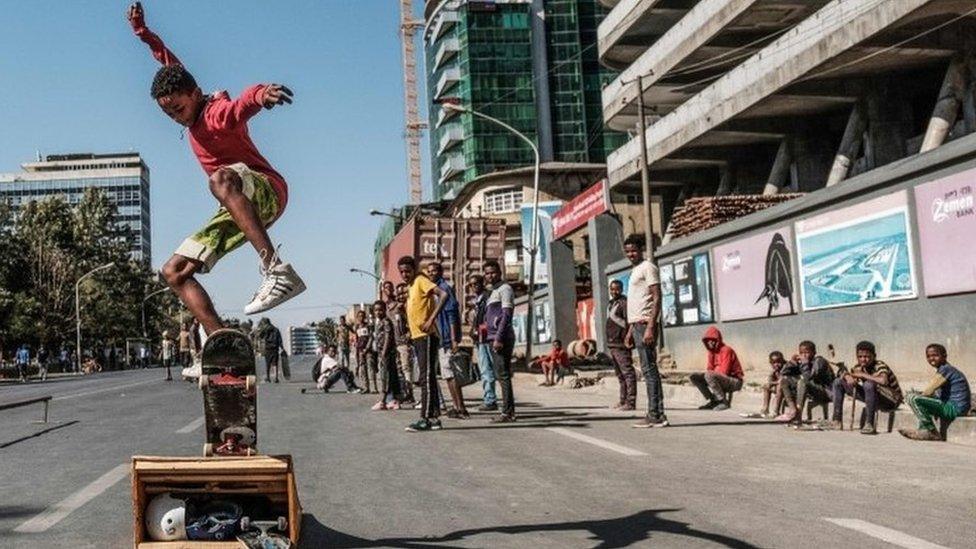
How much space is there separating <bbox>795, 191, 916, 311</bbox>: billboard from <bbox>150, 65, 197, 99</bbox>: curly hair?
12817 millimetres

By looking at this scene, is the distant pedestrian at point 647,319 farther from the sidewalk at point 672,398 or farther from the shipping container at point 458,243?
the shipping container at point 458,243

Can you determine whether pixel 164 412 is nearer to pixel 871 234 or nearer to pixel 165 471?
pixel 165 471

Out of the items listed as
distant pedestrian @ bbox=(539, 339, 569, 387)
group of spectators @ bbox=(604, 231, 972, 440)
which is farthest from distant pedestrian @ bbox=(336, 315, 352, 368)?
group of spectators @ bbox=(604, 231, 972, 440)

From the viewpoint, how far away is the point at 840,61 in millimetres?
26016

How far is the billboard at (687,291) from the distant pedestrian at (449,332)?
11653 mm

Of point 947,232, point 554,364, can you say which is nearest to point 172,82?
point 947,232

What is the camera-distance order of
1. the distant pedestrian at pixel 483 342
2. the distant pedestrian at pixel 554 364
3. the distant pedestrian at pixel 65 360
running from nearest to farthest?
the distant pedestrian at pixel 483 342
the distant pedestrian at pixel 554 364
the distant pedestrian at pixel 65 360

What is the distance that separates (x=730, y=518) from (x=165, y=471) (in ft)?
9.28

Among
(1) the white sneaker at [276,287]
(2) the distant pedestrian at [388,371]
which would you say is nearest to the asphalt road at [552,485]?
(1) the white sneaker at [276,287]

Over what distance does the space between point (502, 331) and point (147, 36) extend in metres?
7.17

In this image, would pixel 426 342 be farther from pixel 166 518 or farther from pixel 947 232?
pixel 947 232

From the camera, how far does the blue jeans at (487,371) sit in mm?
12203

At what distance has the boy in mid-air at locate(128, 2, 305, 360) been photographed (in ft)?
13.6

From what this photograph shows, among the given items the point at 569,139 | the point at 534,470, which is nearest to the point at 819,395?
the point at 534,470
